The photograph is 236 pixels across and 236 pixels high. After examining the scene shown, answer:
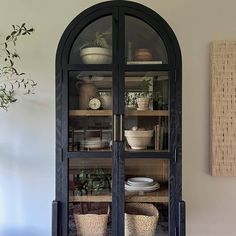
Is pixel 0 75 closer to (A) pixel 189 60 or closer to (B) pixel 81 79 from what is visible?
(B) pixel 81 79

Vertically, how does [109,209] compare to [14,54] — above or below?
below

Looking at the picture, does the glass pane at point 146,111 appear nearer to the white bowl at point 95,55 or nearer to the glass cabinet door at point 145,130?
the glass cabinet door at point 145,130

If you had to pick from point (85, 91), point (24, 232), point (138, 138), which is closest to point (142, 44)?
point (85, 91)

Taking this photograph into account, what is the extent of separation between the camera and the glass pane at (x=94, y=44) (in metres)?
1.44

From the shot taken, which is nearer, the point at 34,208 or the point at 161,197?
the point at 161,197

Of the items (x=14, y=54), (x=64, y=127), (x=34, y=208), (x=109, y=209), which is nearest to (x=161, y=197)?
(x=109, y=209)

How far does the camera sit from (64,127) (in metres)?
1.41

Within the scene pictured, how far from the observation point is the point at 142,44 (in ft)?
4.83

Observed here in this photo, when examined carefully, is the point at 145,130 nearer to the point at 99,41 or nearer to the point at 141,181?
the point at 141,181

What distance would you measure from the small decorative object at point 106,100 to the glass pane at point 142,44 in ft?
0.66

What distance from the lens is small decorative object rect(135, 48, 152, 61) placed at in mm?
1461

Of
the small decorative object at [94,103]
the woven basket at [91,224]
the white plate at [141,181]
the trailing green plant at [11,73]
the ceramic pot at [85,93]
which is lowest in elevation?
the woven basket at [91,224]

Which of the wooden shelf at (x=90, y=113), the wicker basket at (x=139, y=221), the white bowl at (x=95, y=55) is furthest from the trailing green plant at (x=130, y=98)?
the wicker basket at (x=139, y=221)

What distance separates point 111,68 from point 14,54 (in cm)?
72
